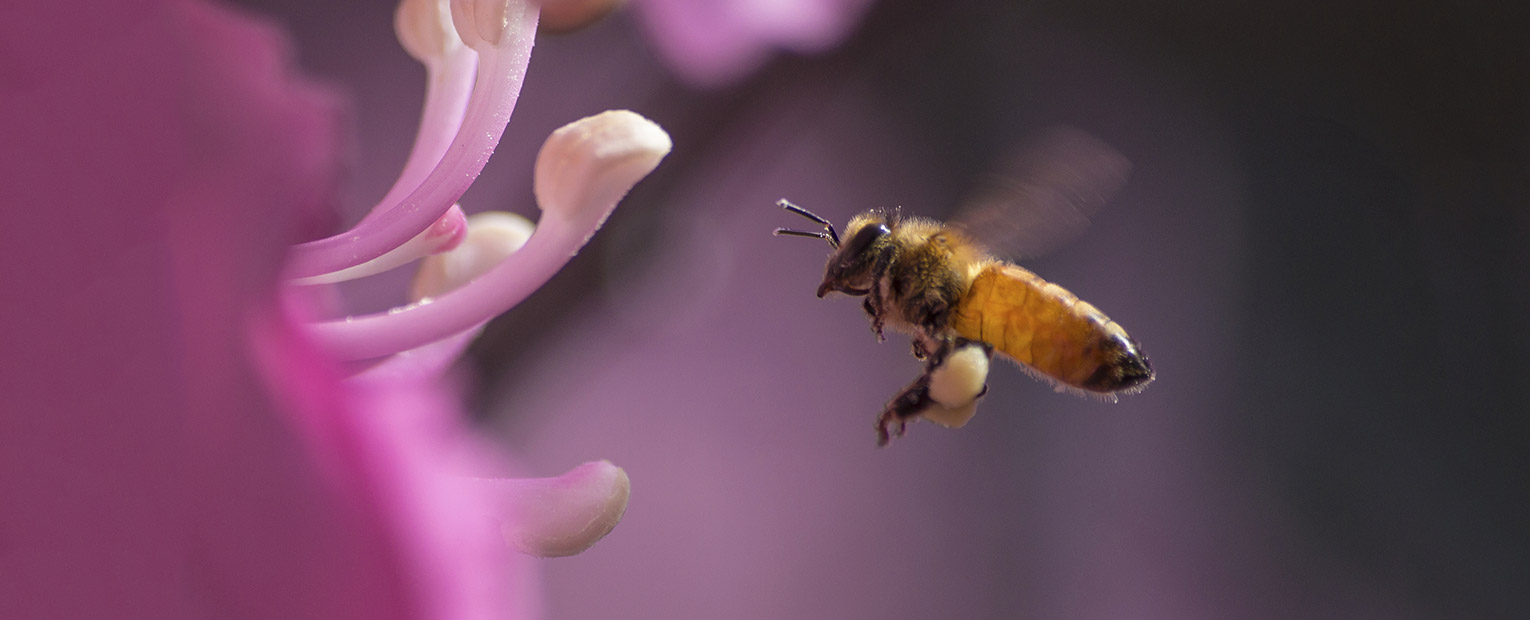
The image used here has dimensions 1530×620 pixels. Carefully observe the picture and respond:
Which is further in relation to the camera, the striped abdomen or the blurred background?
the blurred background

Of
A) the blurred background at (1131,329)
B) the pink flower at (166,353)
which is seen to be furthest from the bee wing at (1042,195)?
the blurred background at (1131,329)

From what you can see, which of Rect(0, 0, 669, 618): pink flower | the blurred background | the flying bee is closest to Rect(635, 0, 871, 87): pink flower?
the blurred background

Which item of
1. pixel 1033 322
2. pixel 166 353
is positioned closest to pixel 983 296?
pixel 1033 322

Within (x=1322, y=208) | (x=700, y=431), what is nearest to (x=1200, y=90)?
(x=1322, y=208)

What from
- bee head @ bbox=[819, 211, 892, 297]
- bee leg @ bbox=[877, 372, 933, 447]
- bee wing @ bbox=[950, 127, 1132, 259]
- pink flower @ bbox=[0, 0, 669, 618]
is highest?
bee wing @ bbox=[950, 127, 1132, 259]

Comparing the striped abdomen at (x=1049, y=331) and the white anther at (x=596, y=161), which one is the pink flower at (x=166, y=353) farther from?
the striped abdomen at (x=1049, y=331)

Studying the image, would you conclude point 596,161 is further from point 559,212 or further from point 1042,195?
point 1042,195

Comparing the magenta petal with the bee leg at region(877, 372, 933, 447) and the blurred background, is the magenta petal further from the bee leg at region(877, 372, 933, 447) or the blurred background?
the blurred background

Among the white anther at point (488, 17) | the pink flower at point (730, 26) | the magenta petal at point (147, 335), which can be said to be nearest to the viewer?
the magenta petal at point (147, 335)
